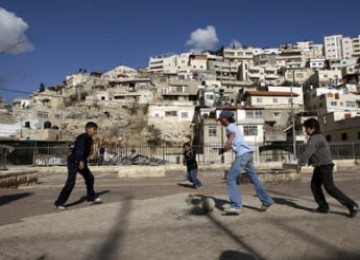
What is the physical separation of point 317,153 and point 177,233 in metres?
2.82

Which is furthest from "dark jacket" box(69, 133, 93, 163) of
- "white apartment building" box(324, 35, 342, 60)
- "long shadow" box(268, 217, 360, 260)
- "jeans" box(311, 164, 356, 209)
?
"white apartment building" box(324, 35, 342, 60)

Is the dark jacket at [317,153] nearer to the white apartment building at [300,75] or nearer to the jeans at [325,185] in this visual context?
the jeans at [325,185]

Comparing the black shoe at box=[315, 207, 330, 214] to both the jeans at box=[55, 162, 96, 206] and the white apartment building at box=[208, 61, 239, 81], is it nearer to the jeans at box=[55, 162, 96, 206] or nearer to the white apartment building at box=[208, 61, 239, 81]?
the jeans at box=[55, 162, 96, 206]

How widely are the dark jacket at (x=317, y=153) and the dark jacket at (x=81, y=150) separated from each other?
4219 mm

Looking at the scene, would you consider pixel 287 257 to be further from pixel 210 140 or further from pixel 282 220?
pixel 210 140

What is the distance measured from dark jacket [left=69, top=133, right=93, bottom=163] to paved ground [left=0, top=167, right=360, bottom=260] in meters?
1.02

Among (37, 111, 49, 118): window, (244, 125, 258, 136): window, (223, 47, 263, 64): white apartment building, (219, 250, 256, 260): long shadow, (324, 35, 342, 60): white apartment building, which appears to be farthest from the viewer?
(324, 35, 342, 60): white apartment building

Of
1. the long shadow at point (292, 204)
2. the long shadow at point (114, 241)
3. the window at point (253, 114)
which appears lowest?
the long shadow at point (114, 241)

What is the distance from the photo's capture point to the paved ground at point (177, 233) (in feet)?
12.8

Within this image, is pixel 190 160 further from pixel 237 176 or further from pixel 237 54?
pixel 237 54

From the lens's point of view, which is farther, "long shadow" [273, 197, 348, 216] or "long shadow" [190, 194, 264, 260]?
"long shadow" [273, 197, 348, 216]

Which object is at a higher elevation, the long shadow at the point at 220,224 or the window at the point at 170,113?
the window at the point at 170,113

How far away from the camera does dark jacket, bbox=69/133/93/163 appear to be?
7.52 m

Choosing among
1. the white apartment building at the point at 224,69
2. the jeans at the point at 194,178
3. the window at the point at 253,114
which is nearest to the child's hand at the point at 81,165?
the jeans at the point at 194,178
